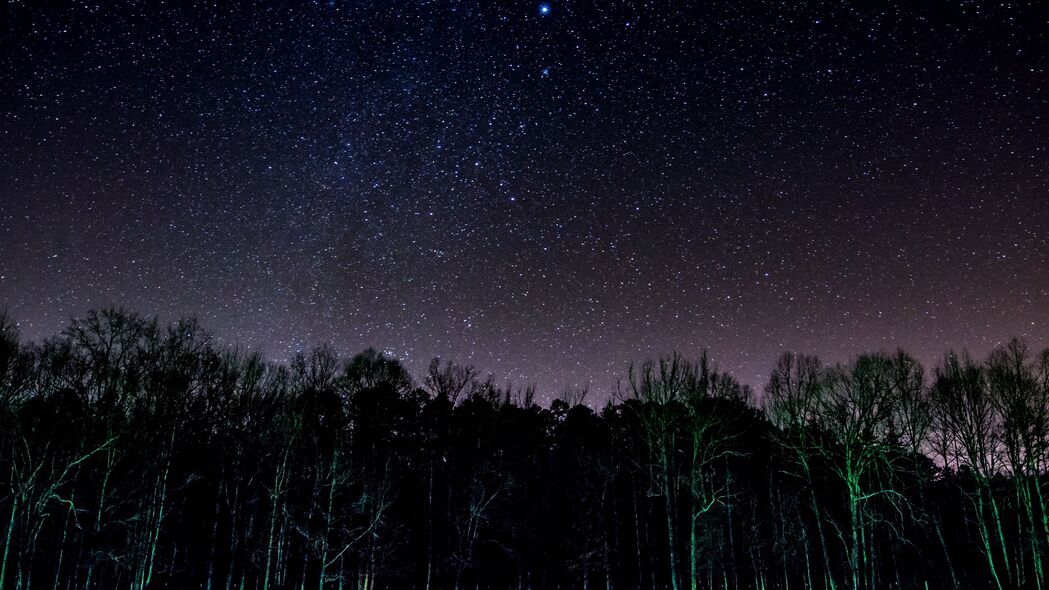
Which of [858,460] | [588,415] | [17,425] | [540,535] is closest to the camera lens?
[17,425]

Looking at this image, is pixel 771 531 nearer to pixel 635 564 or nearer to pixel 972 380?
pixel 635 564

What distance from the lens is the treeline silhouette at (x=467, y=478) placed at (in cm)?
2455

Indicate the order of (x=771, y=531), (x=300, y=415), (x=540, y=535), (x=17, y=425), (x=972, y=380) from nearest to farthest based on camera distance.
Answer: (x=17, y=425) → (x=972, y=380) → (x=300, y=415) → (x=540, y=535) → (x=771, y=531)

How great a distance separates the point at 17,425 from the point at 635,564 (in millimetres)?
34113

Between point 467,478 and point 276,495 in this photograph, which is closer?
point 276,495

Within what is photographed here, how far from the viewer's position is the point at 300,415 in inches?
1136

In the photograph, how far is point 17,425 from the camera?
21156 millimetres

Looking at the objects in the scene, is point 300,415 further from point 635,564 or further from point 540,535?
point 635,564

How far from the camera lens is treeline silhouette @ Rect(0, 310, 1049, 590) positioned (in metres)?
24.5

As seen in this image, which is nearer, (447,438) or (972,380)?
(972,380)

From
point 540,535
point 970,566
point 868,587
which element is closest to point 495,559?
point 540,535

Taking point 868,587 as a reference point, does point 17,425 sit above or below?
above

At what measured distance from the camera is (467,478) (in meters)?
34.5

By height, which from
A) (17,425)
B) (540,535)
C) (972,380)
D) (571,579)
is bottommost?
(571,579)
